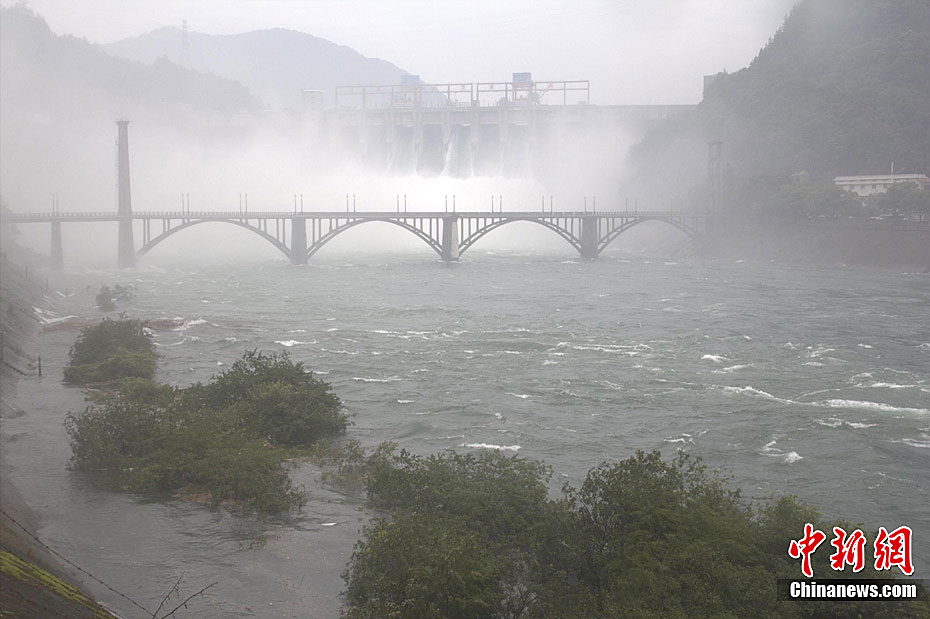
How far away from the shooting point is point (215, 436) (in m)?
23.6

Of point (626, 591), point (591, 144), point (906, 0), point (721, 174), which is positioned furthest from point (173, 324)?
point (591, 144)

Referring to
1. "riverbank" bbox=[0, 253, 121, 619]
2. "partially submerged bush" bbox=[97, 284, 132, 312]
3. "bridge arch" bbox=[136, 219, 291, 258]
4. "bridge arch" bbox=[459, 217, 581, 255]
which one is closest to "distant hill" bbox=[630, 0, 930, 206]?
"bridge arch" bbox=[459, 217, 581, 255]

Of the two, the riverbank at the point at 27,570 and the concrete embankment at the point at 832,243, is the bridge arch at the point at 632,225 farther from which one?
the riverbank at the point at 27,570

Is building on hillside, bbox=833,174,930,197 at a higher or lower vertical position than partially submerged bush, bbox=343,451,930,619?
higher

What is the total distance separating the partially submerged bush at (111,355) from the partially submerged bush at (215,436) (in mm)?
4558

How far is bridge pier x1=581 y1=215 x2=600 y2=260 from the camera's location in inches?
3989

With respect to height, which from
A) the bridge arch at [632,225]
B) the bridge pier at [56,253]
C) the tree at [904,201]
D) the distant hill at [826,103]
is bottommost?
the bridge pier at [56,253]

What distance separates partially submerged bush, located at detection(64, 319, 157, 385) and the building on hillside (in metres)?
78.4

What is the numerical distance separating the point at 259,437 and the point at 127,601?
9137 millimetres

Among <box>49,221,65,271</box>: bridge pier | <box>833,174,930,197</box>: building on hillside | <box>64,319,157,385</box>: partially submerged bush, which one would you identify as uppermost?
<box>833,174,930,197</box>: building on hillside

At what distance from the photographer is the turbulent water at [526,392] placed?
18.9 metres

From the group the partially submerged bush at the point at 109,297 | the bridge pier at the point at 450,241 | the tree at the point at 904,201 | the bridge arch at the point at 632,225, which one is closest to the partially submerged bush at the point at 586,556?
the partially submerged bush at the point at 109,297

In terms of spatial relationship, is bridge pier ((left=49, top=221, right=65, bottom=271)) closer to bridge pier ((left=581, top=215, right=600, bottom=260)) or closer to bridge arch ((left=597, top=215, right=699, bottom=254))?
bridge pier ((left=581, top=215, right=600, bottom=260))

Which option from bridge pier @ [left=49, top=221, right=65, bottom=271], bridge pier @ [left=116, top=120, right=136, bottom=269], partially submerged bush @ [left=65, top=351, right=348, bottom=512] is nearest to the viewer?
partially submerged bush @ [left=65, top=351, right=348, bottom=512]
